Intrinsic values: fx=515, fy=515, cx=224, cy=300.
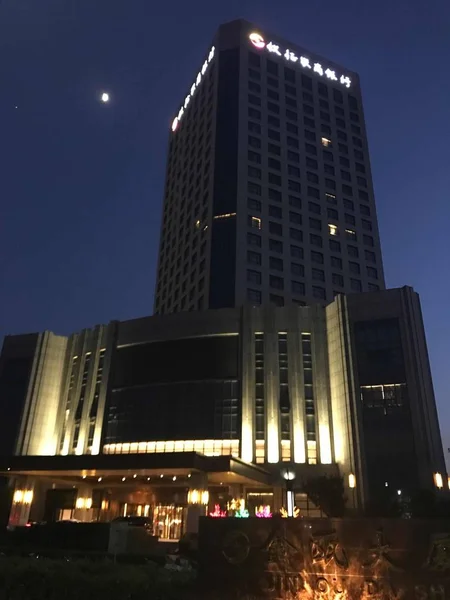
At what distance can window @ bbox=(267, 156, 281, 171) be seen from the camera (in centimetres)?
8533

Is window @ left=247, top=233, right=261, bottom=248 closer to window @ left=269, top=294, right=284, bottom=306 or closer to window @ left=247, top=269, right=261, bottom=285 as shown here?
window @ left=247, top=269, right=261, bottom=285

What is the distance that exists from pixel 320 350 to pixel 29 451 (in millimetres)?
31391

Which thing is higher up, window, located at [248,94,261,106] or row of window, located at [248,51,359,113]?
row of window, located at [248,51,359,113]

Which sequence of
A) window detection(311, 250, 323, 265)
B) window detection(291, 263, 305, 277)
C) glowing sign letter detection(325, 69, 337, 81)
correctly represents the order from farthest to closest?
glowing sign letter detection(325, 69, 337, 81) < window detection(311, 250, 323, 265) < window detection(291, 263, 305, 277)

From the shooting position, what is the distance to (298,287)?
7725cm

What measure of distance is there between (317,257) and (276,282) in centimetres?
988

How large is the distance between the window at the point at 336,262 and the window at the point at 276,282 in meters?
10.7

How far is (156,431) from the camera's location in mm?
49750

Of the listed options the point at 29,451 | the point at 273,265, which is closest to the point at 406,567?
the point at 29,451

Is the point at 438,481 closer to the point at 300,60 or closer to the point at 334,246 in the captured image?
the point at 334,246

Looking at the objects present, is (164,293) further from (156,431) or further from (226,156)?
(156,431)

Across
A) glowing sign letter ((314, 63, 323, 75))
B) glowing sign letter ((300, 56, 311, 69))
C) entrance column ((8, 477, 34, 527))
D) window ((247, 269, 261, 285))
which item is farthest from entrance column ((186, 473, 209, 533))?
glowing sign letter ((314, 63, 323, 75))

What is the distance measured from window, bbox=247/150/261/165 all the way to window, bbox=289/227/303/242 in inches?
501

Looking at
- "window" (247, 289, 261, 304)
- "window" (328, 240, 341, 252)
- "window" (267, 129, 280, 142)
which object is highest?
"window" (267, 129, 280, 142)
